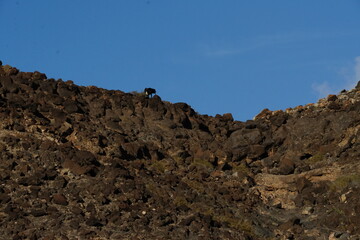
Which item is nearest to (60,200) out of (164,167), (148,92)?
(164,167)

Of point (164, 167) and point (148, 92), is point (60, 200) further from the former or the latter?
point (148, 92)

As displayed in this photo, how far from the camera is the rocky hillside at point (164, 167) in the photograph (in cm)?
3088

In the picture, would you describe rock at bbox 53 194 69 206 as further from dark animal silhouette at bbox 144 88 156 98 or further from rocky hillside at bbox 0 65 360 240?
dark animal silhouette at bbox 144 88 156 98

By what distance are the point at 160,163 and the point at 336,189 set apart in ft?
27.0

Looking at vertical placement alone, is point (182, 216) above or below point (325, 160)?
below

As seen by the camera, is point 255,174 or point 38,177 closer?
point 38,177

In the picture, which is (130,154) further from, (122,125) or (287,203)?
(287,203)

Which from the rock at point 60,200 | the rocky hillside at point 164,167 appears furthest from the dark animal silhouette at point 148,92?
the rock at point 60,200

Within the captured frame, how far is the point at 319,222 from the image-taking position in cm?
3300

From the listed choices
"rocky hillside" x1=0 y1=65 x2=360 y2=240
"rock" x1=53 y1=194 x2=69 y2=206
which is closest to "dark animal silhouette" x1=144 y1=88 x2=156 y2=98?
"rocky hillside" x1=0 y1=65 x2=360 y2=240

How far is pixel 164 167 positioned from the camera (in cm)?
3684

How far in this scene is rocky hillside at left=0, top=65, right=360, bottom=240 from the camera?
1216 inches

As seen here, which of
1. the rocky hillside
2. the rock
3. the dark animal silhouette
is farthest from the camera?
the dark animal silhouette

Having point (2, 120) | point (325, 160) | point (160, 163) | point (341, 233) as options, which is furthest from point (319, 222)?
point (2, 120)
